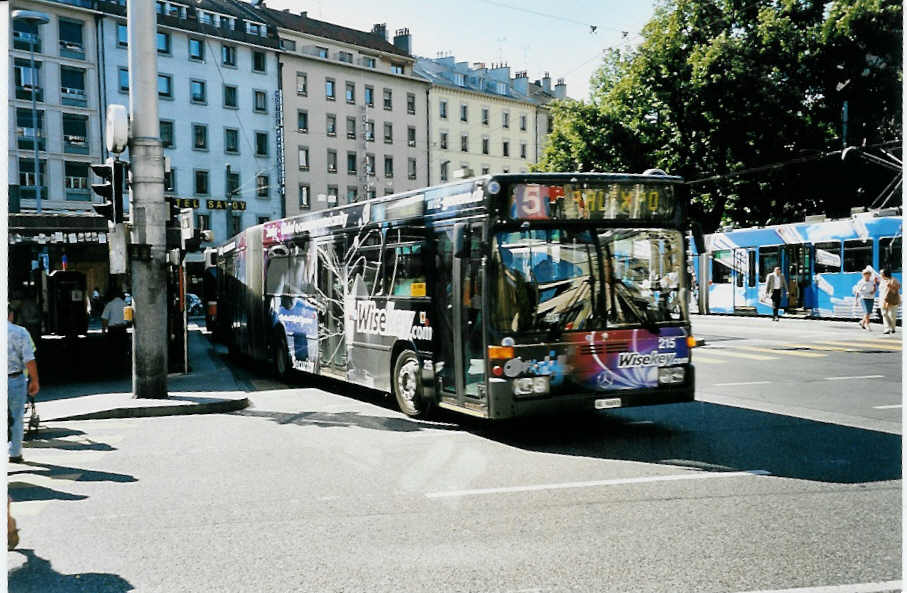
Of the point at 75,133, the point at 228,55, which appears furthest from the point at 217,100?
the point at 75,133

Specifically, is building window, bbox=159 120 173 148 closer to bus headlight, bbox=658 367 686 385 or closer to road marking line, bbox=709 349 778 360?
road marking line, bbox=709 349 778 360

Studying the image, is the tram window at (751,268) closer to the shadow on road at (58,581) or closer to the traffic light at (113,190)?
the traffic light at (113,190)

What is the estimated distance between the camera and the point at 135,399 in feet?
43.1


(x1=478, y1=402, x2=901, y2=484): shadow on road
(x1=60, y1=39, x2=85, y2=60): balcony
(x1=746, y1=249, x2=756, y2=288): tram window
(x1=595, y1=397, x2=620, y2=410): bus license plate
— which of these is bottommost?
(x1=478, y1=402, x2=901, y2=484): shadow on road

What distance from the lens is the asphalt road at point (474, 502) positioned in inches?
200

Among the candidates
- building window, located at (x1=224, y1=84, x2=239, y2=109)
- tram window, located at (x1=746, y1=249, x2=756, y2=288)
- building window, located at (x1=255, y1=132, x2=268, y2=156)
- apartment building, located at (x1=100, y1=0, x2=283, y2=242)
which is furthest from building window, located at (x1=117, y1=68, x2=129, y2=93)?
tram window, located at (x1=746, y1=249, x2=756, y2=288)

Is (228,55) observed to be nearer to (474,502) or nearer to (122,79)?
(122,79)

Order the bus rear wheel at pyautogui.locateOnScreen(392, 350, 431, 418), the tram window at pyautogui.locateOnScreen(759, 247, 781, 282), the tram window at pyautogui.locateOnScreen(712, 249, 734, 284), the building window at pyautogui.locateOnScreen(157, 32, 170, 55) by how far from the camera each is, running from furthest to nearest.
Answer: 1. the building window at pyautogui.locateOnScreen(157, 32, 170, 55)
2. the tram window at pyautogui.locateOnScreen(712, 249, 734, 284)
3. the tram window at pyautogui.locateOnScreen(759, 247, 781, 282)
4. the bus rear wheel at pyautogui.locateOnScreen(392, 350, 431, 418)

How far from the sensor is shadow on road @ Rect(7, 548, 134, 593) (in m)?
4.97

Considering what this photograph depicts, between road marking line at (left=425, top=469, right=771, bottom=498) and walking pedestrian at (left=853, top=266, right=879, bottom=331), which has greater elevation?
walking pedestrian at (left=853, top=266, right=879, bottom=331)

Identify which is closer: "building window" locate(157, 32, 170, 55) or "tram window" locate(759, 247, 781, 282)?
"tram window" locate(759, 247, 781, 282)

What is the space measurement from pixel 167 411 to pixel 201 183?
168 ft

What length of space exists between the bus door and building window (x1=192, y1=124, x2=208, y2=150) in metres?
49.8

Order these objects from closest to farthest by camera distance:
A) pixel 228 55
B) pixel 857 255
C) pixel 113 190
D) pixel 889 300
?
1. pixel 113 190
2. pixel 889 300
3. pixel 857 255
4. pixel 228 55
